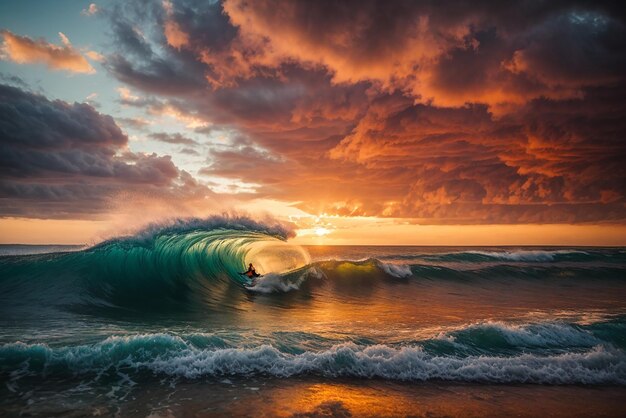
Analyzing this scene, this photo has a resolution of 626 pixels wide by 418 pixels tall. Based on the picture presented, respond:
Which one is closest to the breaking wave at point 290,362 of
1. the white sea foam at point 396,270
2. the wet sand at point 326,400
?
the wet sand at point 326,400

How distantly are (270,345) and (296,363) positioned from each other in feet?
2.51

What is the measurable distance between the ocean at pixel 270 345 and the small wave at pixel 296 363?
0.02 metres

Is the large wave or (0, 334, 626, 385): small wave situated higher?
the large wave

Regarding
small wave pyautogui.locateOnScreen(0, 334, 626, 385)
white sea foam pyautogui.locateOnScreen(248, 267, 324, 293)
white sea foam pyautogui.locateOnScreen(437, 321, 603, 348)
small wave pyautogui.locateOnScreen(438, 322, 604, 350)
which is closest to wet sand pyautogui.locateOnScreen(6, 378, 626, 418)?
small wave pyautogui.locateOnScreen(0, 334, 626, 385)

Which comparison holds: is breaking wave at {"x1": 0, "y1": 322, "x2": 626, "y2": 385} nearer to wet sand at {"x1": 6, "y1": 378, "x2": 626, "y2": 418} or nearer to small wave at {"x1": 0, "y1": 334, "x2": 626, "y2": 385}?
small wave at {"x1": 0, "y1": 334, "x2": 626, "y2": 385}

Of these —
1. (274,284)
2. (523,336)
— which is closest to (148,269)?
(274,284)

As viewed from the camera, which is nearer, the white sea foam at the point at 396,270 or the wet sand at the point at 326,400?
the wet sand at the point at 326,400

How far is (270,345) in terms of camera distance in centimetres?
694

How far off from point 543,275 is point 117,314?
1050 inches

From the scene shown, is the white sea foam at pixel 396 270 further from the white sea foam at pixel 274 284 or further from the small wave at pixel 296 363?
the small wave at pixel 296 363

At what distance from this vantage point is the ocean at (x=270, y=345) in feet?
17.1

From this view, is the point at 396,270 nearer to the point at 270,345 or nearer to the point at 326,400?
the point at 270,345

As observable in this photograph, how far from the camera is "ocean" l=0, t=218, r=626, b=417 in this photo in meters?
5.21

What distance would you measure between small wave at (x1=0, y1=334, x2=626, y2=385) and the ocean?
0.02 meters
